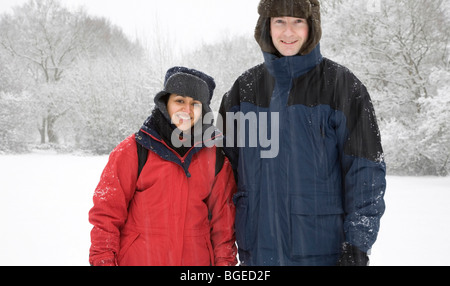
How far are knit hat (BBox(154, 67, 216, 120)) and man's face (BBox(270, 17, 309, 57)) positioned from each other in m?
0.54

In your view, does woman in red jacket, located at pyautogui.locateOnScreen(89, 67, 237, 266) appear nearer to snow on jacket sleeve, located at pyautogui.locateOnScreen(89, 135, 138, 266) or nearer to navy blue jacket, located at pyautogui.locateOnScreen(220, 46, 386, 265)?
snow on jacket sleeve, located at pyautogui.locateOnScreen(89, 135, 138, 266)

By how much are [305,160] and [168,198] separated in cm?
76

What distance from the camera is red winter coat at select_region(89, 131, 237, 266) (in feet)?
6.49

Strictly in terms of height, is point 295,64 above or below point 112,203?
above

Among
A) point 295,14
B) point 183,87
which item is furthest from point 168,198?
point 295,14

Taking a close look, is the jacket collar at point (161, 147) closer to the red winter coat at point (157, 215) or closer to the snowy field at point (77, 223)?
the red winter coat at point (157, 215)

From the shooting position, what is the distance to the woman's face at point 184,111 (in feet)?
7.27

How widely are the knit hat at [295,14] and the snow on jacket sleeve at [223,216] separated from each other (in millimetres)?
745

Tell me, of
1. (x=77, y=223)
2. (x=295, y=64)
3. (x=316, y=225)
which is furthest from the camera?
(x=77, y=223)

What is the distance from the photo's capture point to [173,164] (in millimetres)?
2092

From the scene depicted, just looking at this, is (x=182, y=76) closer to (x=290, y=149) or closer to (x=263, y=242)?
(x=290, y=149)

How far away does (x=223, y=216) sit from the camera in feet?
7.15

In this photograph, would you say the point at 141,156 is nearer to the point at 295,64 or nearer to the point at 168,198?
the point at 168,198
